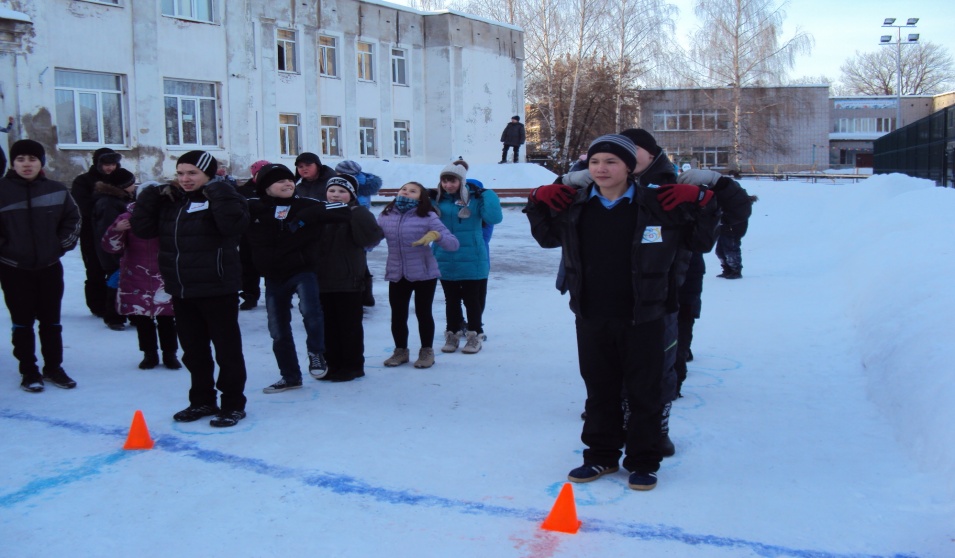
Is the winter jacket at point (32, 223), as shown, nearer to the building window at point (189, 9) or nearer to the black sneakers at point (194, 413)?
the black sneakers at point (194, 413)

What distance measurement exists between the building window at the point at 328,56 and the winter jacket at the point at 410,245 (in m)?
23.1

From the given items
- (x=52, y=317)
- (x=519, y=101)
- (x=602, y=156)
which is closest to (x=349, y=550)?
(x=602, y=156)

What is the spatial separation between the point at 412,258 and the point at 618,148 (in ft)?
10.2

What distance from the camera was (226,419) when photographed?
17.7ft

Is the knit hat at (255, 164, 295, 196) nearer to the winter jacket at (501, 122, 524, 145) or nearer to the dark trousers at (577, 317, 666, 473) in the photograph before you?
the dark trousers at (577, 317, 666, 473)

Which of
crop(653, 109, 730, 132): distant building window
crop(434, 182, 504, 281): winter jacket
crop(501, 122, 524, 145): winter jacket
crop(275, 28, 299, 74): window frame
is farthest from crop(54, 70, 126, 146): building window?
crop(653, 109, 730, 132): distant building window

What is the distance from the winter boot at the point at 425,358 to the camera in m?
7.03

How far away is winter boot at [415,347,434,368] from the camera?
23.1 feet

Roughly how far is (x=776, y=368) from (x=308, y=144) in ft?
77.3

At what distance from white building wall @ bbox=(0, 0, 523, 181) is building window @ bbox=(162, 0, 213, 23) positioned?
256 millimetres

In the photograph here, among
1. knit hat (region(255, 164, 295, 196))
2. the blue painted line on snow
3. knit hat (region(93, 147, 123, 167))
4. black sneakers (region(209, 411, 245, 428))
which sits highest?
knit hat (region(93, 147, 123, 167))

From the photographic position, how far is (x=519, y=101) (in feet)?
122

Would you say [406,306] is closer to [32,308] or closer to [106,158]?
[32,308]

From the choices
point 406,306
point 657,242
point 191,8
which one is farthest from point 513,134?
point 657,242
